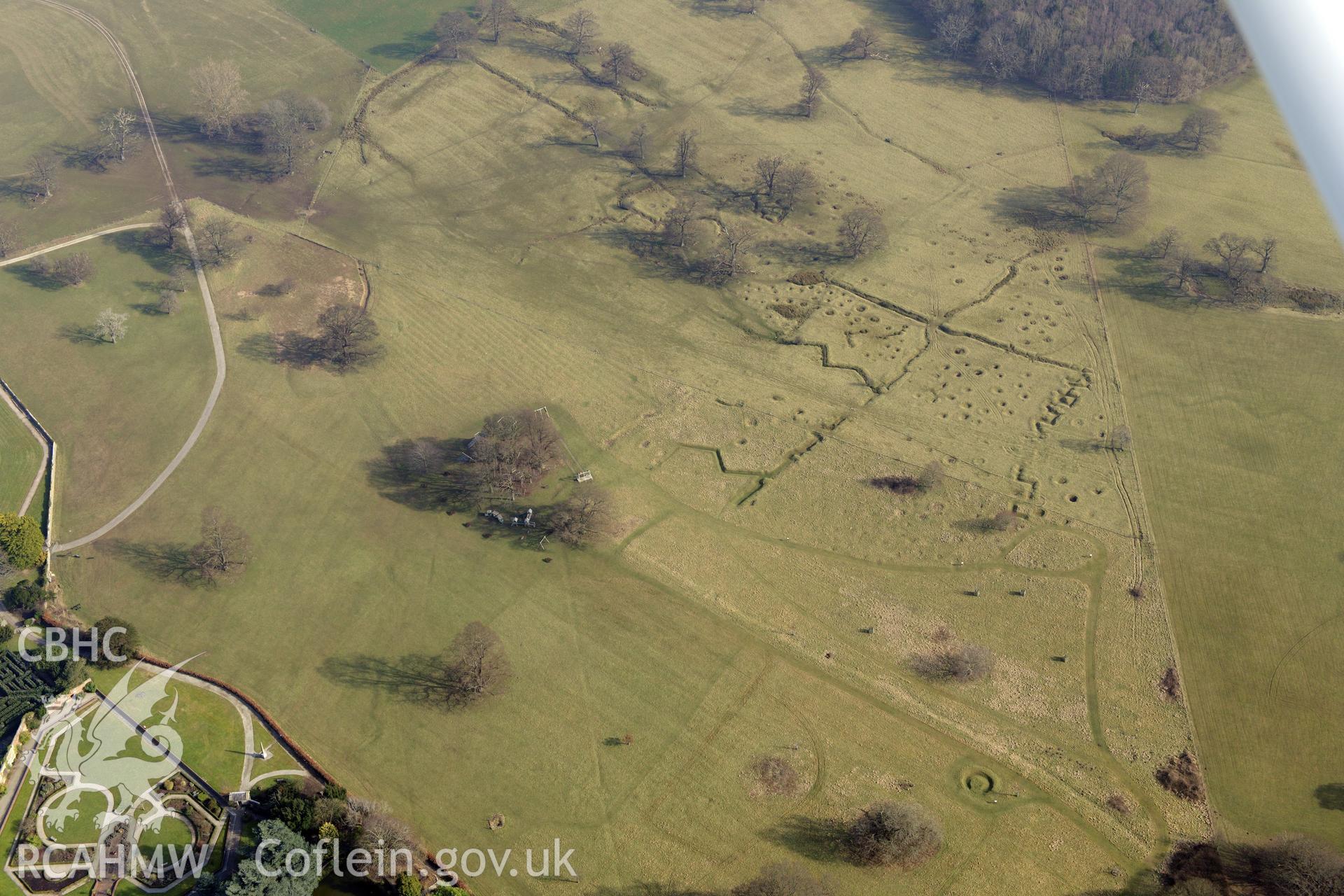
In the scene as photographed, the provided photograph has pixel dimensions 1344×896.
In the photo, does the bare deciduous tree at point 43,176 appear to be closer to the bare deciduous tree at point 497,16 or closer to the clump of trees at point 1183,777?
the bare deciduous tree at point 497,16

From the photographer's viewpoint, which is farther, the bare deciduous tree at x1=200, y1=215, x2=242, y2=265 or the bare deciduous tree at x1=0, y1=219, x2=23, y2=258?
the bare deciduous tree at x1=200, y1=215, x2=242, y2=265


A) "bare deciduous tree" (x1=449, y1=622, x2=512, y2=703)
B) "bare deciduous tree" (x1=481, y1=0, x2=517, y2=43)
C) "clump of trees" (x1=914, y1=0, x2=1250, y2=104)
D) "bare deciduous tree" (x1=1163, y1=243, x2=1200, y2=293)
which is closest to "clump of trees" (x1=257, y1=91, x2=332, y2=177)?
"bare deciduous tree" (x1=481, y1=0, x2=517, y2=43)

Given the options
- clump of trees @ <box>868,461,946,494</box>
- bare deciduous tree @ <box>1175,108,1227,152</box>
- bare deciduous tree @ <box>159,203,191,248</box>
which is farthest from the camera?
bare deciduous tree @ <box>1175,108,1227,152</box>

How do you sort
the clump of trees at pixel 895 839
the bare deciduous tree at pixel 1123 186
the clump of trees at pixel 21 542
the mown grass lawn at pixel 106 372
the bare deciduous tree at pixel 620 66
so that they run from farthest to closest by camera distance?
the bare deciduous tree at pixel 620 66, the bare deciduous tree at pixel 1123 186, the mown grass lawn at pixel 106 372, the clump of trees at pixel 21 542, the clump of trees at pixel 895 839

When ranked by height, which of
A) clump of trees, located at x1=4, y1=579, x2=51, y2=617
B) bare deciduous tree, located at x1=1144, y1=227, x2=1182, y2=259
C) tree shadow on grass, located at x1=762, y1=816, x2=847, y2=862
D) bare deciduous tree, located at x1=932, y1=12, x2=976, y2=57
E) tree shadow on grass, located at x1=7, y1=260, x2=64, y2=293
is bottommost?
clump of trees, located at x1=4, y1=579, x2=51, y2=617

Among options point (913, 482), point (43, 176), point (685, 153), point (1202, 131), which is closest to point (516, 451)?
point (913, 482)

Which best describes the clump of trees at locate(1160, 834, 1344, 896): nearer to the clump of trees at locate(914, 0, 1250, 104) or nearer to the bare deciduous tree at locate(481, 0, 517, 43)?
the clump of trees at locate(914, 0, 1250, 104)

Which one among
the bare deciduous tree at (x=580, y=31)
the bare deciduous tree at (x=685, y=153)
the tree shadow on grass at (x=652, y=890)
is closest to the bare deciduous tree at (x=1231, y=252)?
the bare deciduous tree at (x=685, y=153)

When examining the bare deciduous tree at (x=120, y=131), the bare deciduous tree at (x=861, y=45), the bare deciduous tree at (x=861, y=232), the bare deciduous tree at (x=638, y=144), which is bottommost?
the bare deciduous tree at (x=120, y=131)
